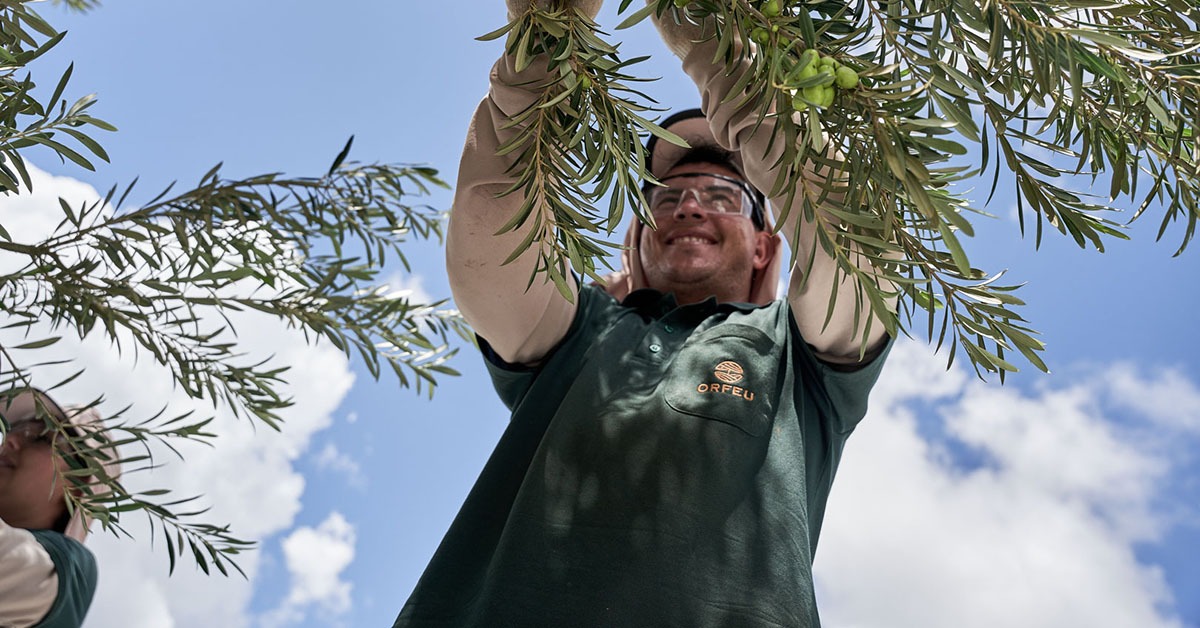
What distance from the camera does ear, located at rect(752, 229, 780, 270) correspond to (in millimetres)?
1580

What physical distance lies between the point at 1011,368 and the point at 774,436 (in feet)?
1.51

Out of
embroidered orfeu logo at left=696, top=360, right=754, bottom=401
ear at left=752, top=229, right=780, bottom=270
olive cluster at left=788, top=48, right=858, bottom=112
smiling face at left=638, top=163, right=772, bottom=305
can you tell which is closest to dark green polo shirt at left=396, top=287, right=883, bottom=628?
embroidered orfeu logo at left=696, top=360, right=754, bottom=401

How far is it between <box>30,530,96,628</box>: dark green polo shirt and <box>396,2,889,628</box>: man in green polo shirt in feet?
2.26

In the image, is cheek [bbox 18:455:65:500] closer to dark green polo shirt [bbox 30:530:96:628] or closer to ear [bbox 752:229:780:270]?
dark green polo shirt [bbox 30:530:96:628]

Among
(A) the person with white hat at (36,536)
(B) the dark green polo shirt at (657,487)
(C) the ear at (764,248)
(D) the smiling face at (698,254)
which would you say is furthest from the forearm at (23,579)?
(C) the ear at (764,248)

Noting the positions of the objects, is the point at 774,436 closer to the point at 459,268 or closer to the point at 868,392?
the point at 868,392

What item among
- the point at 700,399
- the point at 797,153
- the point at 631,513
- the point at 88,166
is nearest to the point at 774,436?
the point at 700,399

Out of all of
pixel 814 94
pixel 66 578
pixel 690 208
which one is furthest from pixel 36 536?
pixel 814 94

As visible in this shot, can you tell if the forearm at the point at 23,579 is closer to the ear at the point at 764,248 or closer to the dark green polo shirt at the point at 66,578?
the dark green polo shirt at the point at 66,578

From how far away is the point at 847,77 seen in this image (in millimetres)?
626

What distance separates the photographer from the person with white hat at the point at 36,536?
1421 millimetres

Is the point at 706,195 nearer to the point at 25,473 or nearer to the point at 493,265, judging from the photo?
the point at 493,265

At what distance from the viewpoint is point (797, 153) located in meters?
0.67

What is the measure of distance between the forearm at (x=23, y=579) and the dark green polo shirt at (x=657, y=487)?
2.12ft
